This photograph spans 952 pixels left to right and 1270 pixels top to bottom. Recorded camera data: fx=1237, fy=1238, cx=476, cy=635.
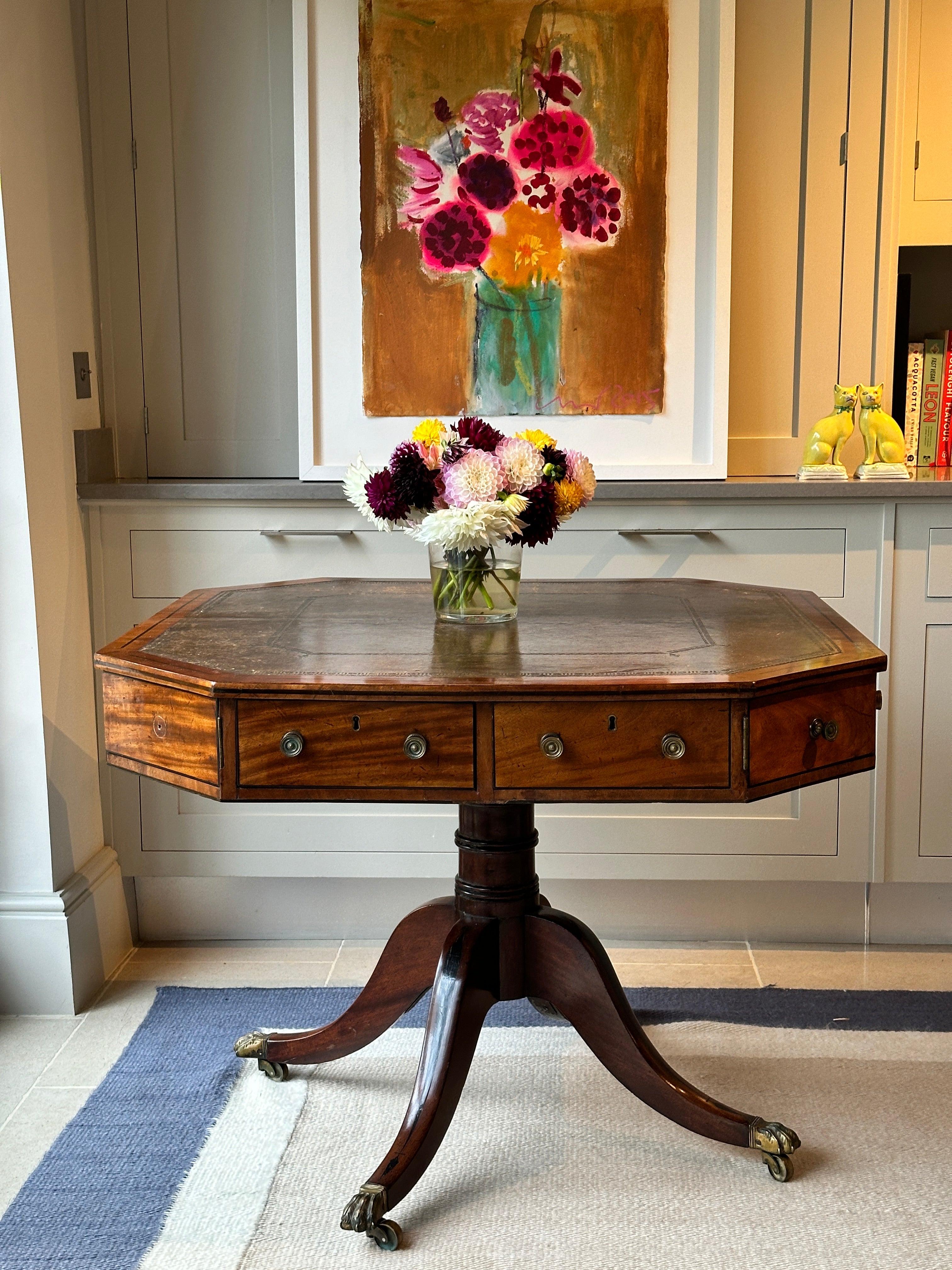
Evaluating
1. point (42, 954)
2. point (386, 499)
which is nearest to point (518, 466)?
point (386, 499)

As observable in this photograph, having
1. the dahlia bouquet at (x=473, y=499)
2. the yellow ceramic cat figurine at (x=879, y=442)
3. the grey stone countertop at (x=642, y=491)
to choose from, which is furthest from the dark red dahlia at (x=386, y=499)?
the yellow ceramic cat figurine at (x=879, y=442)

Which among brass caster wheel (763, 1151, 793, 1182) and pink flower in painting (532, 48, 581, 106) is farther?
pink flower in painting (532, 48, 581, 106)

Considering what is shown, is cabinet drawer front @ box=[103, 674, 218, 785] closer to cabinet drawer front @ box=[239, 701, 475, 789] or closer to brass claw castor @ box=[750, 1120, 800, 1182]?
cabinet drawer front @ box=[239, 701, 475, 789]

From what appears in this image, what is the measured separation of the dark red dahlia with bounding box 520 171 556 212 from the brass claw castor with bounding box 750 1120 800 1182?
5.92 ft

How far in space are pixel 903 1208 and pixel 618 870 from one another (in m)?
0.98

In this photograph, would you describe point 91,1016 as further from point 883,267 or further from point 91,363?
point 883,267

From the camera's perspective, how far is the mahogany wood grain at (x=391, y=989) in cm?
200

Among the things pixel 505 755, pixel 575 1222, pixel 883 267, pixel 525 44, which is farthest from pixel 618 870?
pixel 525 44

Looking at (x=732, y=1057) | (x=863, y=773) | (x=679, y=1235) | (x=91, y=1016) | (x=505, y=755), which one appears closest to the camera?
(x=505, y=755)

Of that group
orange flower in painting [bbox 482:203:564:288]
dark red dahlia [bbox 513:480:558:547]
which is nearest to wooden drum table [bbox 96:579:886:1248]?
dark red dahlia [bbox 513:480:558:547]

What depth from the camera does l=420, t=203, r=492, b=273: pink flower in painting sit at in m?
2.58

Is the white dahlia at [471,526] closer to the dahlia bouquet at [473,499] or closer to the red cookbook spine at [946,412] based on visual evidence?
the dahlia bouquet at [473,499]

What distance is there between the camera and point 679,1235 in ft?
5.69

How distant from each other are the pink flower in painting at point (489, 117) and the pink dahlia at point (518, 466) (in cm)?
112
